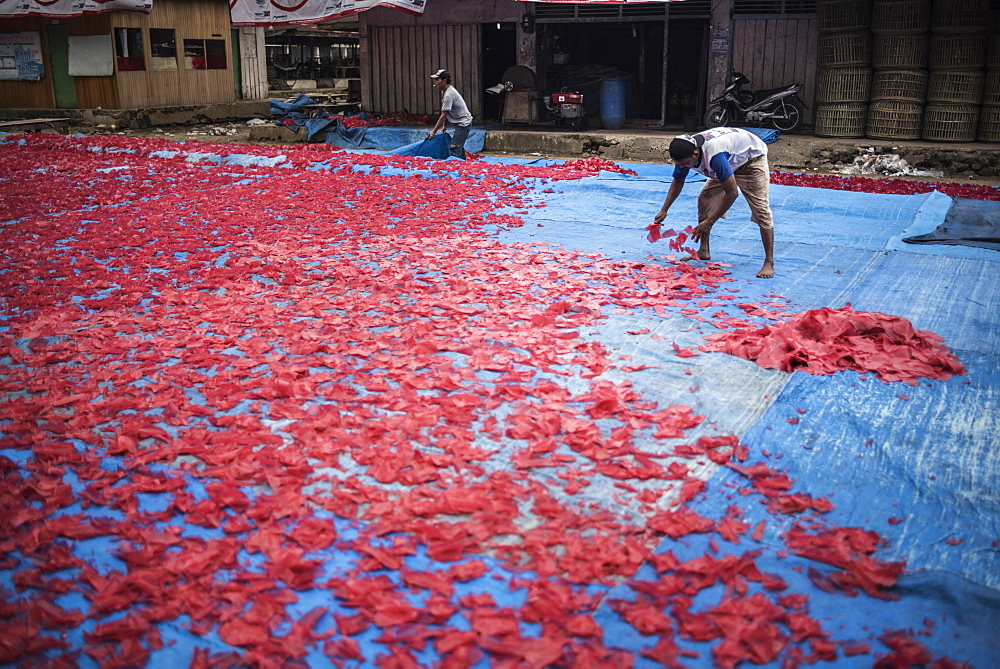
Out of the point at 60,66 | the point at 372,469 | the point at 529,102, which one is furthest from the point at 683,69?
the point at 60,66

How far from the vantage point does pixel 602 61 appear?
14.9m

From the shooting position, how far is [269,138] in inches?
625

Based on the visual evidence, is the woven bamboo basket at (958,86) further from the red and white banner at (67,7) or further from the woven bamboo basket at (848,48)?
the red and white banner at (67,7)

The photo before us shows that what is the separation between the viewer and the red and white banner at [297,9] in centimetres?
1279

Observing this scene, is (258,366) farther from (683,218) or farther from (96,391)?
(683,218)

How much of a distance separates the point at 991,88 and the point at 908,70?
1.12 m

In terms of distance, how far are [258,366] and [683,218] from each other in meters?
4.77

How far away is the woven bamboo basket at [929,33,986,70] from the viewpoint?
10.6m

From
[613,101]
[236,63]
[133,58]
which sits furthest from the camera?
[236,63]

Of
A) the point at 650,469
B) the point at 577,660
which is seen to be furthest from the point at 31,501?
the point at 650,469

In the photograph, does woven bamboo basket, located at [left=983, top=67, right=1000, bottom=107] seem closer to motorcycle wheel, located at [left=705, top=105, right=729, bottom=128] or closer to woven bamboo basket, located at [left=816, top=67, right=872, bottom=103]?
woven bamboo basket, located at [left=816, top=67, right=872, bottom=103]

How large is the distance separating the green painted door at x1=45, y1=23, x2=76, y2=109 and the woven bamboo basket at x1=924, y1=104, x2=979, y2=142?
58.8 ft

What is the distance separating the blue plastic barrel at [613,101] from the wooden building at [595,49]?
43 cm

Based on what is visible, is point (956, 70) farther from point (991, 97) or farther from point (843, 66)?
point (843, 66)
